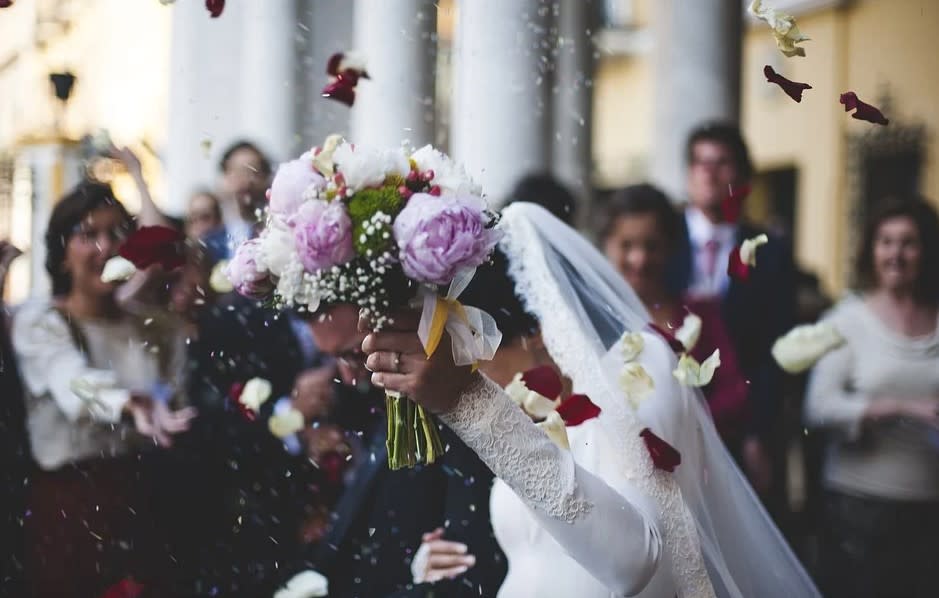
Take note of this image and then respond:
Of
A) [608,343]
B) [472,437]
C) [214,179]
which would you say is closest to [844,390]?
[608,343]

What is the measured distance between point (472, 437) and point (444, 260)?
406mm

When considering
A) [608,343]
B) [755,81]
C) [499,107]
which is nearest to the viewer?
[608,343]

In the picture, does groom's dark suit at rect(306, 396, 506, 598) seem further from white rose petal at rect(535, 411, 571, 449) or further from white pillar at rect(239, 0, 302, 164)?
white pillar at rect(239, 0, 302, 164)

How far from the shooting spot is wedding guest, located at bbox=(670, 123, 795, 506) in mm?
5355

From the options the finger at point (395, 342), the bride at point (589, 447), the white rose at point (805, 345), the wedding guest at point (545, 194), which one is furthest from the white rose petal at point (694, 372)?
the white rose at point (805, 345)

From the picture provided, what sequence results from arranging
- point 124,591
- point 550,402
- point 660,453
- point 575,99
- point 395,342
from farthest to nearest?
1. point 575,99
2. point 124,591
3. point 550,402
4. point 660,453
5. point 395,342

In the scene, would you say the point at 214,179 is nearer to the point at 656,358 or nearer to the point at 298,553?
the point at 298,553

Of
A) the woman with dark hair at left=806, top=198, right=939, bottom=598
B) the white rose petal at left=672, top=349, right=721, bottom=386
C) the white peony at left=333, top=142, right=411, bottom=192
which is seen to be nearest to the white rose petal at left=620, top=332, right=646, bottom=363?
the white rose petal at left=672, top=349, right=721, bottom=386

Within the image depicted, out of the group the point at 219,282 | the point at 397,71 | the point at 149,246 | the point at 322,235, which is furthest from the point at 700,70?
the point at 322,235

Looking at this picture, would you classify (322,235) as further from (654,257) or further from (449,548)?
(654,257)

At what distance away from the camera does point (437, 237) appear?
92.0 inches

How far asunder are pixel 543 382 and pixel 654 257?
1678 mm

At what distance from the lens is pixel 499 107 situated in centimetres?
651

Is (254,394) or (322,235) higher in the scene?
(322,235)
